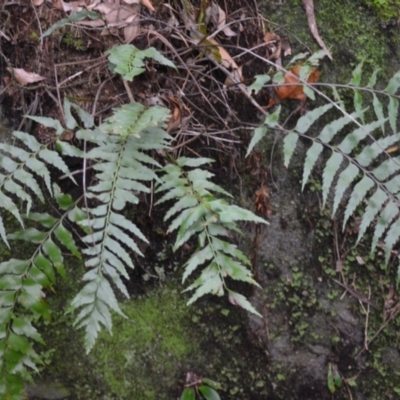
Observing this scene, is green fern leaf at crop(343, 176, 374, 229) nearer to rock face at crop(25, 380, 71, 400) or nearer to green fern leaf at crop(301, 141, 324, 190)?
green fern leaf at crop(301, 141, 324, 190)

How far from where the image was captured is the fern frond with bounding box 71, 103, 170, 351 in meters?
2.06

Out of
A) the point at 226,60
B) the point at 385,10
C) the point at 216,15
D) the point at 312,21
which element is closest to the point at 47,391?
the point at 226,60

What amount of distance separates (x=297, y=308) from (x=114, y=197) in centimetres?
108

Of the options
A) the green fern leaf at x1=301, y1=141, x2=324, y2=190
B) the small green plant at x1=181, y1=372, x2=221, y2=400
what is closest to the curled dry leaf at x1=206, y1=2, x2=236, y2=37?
the green fern leaf at x1=301, y1=141, x2=324, y2=190

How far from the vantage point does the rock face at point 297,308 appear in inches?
97.7

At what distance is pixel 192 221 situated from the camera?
2.07 metres

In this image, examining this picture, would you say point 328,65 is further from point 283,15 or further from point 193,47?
point 193,47

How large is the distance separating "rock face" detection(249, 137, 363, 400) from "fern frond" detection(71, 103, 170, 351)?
0.76 metres

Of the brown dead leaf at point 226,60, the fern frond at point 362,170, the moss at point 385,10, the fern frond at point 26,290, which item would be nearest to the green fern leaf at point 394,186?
the fern frond at point 362,170

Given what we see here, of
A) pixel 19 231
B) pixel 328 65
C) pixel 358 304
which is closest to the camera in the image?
pixel 19 231

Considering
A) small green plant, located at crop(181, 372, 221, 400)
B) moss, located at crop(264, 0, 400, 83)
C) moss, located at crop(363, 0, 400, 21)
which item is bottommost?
small green plant, located at crop(181, 372, 221, 400)

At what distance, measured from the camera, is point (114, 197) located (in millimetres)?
2098

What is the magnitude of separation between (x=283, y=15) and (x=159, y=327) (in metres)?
1.80

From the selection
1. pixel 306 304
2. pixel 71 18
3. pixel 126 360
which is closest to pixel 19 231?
pixel 126 360
